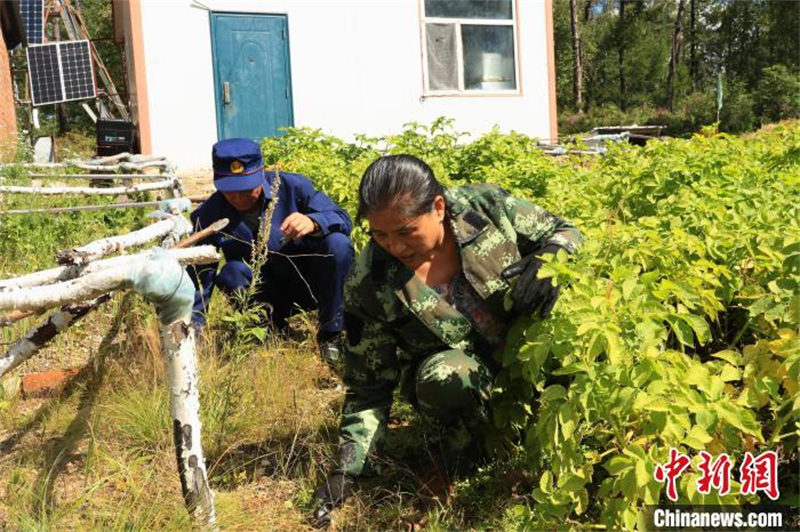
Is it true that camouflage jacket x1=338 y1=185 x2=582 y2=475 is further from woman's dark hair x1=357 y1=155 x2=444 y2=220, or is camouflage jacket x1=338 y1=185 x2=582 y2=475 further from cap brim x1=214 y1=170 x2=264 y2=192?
cap brim x1=214 y1=170 x2=264 y2=192

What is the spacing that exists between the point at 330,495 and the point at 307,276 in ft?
5.30

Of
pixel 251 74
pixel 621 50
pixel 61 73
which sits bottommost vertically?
pixel 251 74

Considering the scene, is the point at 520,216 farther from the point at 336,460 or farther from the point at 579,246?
the point at 336,460

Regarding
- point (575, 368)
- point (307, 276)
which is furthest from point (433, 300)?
point (307, 276)

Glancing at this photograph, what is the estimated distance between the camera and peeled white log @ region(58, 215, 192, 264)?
79.4 inches

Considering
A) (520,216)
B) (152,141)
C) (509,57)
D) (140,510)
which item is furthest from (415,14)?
(140,510)

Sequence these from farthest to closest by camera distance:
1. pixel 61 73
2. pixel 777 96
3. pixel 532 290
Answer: pixel 777 96
pixel 61 73
pixel 532 290

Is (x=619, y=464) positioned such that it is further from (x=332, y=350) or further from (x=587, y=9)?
(x=587, y=9)

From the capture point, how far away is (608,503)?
1.86m

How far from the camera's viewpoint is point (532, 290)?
2293 mm

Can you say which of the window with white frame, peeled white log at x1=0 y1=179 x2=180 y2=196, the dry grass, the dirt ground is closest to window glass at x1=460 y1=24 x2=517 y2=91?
the window with white frame

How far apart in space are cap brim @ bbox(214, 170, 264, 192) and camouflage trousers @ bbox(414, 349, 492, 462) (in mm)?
1359

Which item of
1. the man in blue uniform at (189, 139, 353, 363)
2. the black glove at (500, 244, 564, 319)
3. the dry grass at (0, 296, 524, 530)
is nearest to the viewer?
the black glove at (500, 244, 564, 319)

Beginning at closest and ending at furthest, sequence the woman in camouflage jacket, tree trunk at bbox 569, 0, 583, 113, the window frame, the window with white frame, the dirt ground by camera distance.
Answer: the woman in camouflage jacket → the dirt ground → the window frame → the window with white frame → tree trunk at bbox 569, 0, 583, 113
